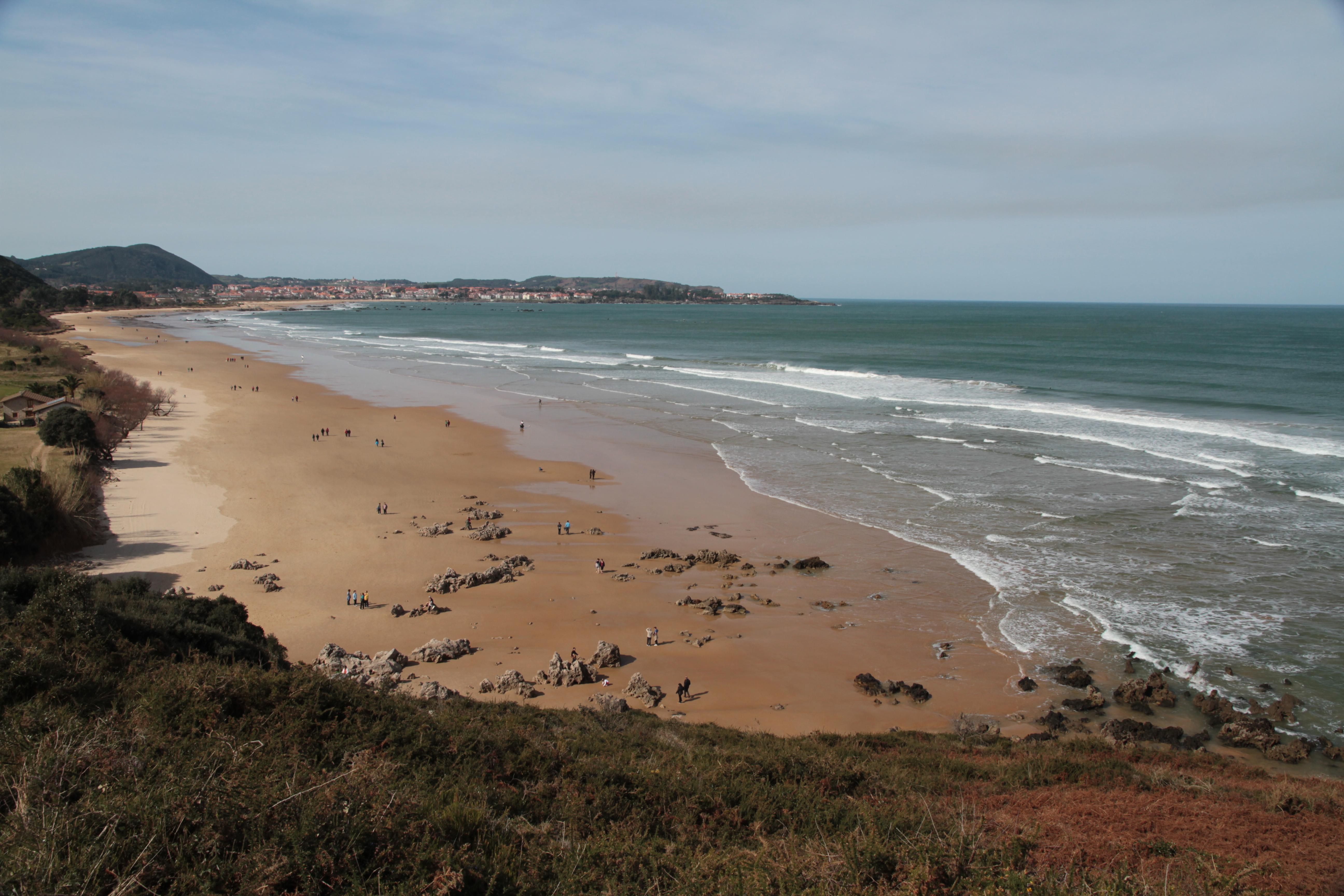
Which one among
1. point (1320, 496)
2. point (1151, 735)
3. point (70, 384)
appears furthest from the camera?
point (70, 384)

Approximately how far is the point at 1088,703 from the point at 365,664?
12424 mm

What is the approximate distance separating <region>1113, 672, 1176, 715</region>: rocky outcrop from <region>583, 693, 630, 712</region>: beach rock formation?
297 inches

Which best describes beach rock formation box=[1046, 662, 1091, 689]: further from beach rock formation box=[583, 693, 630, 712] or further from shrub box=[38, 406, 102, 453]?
shrub box=[38, 406, 102, 453]

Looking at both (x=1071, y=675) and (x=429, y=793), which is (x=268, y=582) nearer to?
(x=429, y=793)

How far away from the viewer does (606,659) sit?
45.1 feet

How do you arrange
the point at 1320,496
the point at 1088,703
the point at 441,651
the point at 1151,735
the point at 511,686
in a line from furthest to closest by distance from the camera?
the point at 1320,496, the point at 441,651, the point at 511,686, the point at 1088,703, the point at 1151,735

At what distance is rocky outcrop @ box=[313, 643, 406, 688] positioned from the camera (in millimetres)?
12156

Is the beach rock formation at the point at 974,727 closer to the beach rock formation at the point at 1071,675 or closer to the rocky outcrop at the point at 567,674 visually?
the beach rock formation at the point at 1071,675

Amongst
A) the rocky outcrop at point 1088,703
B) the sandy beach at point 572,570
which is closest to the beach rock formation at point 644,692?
the sandy beach at point 572,570

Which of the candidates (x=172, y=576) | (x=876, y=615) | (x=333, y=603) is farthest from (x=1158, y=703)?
(x=172, y=576)

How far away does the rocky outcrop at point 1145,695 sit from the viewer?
12.5 m

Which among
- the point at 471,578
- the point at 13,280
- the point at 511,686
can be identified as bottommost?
the point at 511,686

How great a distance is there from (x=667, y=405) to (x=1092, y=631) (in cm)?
2999

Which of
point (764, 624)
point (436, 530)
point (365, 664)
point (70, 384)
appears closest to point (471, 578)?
point (436, 530)
